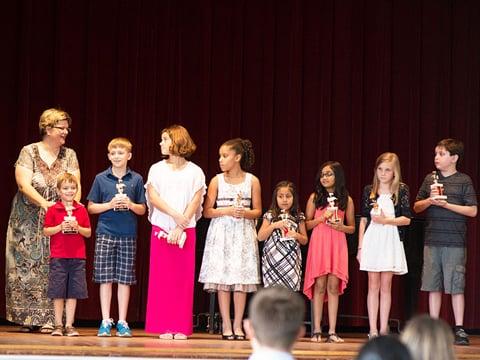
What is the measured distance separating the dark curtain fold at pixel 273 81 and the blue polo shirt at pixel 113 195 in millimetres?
2093

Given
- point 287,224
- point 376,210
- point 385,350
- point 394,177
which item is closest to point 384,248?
point 376,210

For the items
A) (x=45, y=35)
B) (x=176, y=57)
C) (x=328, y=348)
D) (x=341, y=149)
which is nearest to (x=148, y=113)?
(x=176, y=57)

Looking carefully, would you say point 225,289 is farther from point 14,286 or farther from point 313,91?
point 313,91

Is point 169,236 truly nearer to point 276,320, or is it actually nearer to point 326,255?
point 326,255

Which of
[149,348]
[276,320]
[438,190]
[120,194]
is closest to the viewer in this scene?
[276,320]

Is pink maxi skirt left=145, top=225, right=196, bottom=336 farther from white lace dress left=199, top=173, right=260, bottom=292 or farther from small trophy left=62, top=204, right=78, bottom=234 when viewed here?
small trophy left=62, top=204, right=78, bottom=234

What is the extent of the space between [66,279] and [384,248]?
7.43 ft

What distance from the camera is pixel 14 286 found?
7.15 metres

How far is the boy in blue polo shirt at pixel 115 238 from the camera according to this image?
268 inches

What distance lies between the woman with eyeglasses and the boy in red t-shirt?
0.30 metres

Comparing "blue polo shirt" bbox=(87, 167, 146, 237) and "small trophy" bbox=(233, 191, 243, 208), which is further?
"small trophy" bbox=(233, 191, 243, 208)

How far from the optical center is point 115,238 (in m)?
6.84

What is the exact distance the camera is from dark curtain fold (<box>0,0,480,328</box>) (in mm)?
9086

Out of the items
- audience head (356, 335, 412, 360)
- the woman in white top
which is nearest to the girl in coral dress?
the woman in white top
